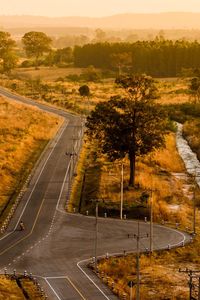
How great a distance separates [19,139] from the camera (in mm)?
114438

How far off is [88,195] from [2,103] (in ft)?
275

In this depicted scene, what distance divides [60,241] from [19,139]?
54.3 meters

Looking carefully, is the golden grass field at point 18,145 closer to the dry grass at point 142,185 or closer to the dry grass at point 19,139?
the dry grass at point 19,139

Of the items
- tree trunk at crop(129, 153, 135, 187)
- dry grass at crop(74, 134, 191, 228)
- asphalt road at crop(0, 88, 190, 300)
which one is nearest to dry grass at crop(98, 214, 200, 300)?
asphalt road at crop(0, 88, 190, 300)

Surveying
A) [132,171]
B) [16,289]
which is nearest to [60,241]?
[16,289]

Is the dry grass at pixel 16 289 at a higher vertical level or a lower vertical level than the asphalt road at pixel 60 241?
higher

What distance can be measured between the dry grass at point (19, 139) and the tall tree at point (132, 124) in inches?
557

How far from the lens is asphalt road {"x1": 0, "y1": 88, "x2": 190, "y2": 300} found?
50.5 metres

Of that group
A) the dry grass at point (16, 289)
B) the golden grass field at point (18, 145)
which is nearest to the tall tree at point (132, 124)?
the golden grass field at point (18, 145)

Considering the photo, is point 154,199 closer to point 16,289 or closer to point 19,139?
point 16,289

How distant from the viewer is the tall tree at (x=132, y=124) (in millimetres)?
82188

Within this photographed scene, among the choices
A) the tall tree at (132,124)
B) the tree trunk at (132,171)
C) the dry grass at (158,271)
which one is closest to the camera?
the dry grass at (158,271)

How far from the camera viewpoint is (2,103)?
15875 cm

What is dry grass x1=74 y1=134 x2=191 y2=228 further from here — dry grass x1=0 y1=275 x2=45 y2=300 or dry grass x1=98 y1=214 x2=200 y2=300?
dry grass x1=0 y1=275 x2=45 y2=300
